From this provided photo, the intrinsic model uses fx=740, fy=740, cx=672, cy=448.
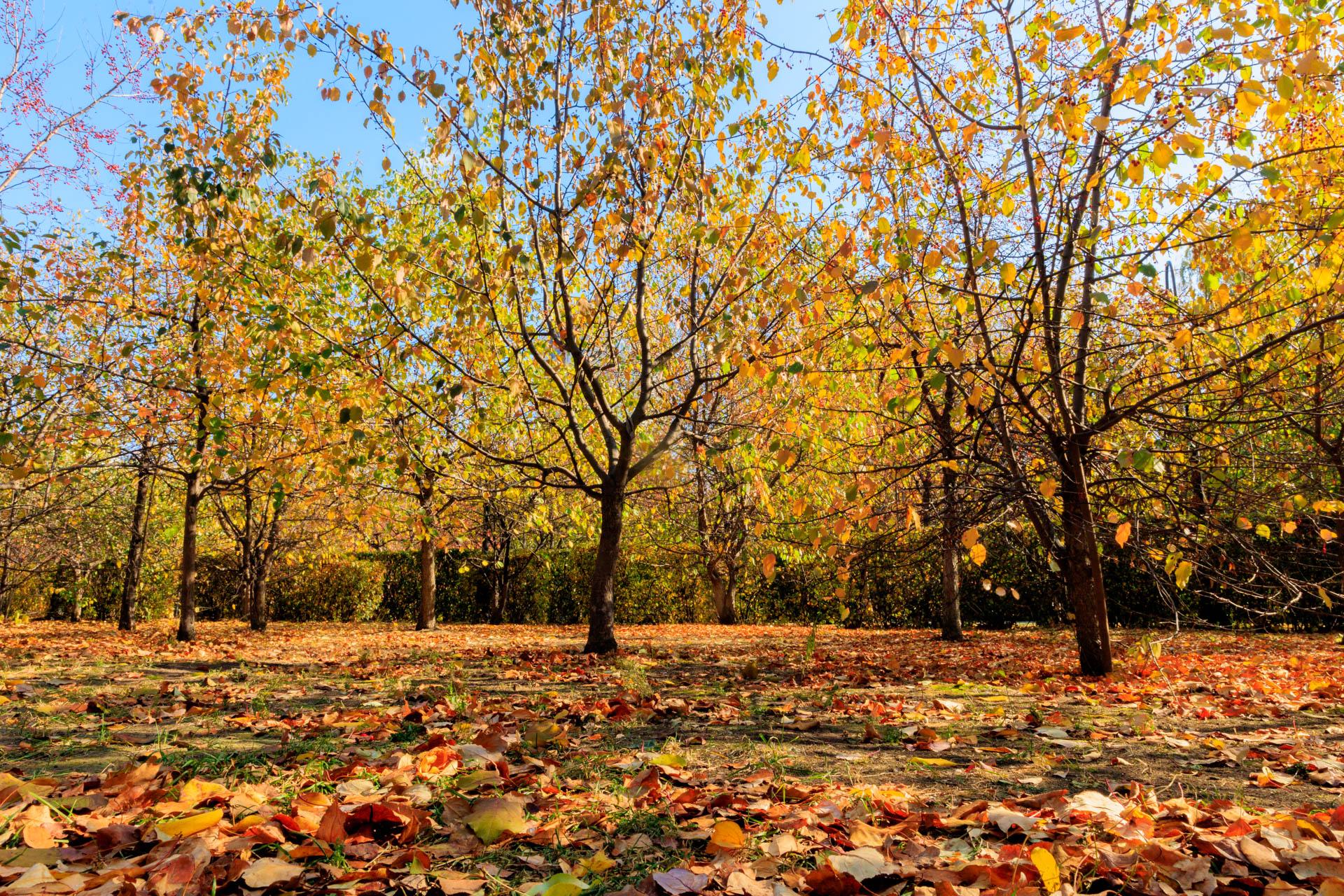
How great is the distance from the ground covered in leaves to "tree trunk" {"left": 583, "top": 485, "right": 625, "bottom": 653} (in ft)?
8.09

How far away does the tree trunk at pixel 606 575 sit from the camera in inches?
306

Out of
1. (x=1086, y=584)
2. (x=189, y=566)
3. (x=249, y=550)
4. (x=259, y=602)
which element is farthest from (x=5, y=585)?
(x=1086, y=584)

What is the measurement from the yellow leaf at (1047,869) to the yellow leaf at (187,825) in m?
2.01

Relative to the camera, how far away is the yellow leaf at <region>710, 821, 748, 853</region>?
1855 millimetres

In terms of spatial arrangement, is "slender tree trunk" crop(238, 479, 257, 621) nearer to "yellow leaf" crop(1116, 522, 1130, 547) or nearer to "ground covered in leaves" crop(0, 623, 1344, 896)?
"ground covered in leaves" crop(0, 623, 1344, 896)

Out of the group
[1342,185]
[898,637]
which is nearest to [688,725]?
[1342,185]

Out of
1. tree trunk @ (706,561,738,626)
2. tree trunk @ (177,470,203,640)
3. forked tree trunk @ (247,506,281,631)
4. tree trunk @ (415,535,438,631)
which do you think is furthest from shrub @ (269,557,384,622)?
tree trunk @ (706,561,738,626)

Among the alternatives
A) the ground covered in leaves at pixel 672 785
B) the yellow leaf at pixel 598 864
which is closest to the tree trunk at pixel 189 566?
the ground covered in leaves at pixel 672 785

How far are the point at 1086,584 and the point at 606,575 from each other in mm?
4560

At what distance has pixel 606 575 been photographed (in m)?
7.99

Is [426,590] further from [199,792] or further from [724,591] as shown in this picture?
[199,792]

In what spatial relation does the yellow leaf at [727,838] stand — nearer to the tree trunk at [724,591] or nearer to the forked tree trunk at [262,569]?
the forked tree trunk at [262,569]

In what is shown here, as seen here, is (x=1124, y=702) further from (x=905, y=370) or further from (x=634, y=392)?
(x=634, y=392)

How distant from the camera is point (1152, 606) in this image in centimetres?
1304
